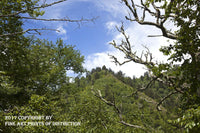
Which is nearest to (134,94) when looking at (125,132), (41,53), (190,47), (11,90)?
(190,47)

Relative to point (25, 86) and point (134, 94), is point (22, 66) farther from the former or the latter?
point (134, 94)

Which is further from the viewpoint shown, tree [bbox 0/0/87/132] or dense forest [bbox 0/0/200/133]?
tree [bbox 0/0/87/132]

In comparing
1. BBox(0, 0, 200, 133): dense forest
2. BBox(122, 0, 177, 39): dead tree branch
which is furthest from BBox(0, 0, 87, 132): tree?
BBox(122, 0, 177, 39): dead tree branch

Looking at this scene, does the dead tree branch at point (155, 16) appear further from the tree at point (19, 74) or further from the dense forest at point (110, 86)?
the tree at point (19, 74)

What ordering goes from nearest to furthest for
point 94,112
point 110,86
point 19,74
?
point 110,86 → point 19,74 → point 94,112

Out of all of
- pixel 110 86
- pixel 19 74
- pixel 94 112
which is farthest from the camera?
pixel 94 112

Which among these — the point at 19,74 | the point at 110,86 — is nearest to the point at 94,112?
the point at 19,74

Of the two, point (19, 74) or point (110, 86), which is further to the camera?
point (19, 74)

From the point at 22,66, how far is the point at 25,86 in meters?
1.88

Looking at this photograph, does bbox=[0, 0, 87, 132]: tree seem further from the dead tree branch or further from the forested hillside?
the dead tree branch

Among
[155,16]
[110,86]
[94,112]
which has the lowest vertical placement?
[94,112]

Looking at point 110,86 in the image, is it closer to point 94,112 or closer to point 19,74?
point 19,74

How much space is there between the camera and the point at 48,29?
2242 millimetres

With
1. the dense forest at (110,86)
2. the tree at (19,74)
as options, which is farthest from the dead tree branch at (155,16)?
the tree at (19,74)
